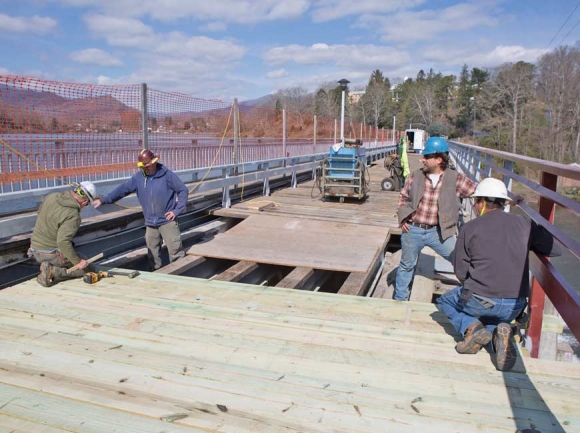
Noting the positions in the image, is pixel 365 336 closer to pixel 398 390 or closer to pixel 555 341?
pixel 398 390

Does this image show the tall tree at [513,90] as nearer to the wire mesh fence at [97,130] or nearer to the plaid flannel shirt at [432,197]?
the wire mesh fence at [97,130]

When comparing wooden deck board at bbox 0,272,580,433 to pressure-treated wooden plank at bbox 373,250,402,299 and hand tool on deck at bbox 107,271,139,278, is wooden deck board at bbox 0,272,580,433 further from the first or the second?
pressure-treated wooden plank at bbox 373,250,402,299

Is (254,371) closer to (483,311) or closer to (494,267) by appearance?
(483,311)

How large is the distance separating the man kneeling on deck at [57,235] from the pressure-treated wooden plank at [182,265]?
3.46 feet

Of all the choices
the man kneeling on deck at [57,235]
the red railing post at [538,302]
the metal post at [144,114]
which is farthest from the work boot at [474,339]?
the metal post at [144,114]

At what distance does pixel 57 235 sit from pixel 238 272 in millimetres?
1983

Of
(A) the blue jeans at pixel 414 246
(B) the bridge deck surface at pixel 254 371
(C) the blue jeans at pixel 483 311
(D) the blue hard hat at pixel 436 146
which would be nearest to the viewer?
(B) the bridge deck surface at pixel 254 371

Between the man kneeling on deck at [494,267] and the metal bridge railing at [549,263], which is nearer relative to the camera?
the metal bridge railing at [549,263]

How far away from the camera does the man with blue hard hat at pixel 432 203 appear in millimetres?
4527

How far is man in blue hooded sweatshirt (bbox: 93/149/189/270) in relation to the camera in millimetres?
5828

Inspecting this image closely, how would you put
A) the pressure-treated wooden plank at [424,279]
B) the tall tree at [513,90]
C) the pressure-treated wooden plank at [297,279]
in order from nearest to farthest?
the pressure-treated wooden plank at [424,279]
the pressure-treated wooden plank at [297,279]
the tall tree at [513,90]

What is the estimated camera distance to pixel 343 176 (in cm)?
1048

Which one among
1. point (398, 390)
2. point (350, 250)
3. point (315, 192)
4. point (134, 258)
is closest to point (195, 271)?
point (134, 258)

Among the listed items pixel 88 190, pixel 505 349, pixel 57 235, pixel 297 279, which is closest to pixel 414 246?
pixel 297 279
